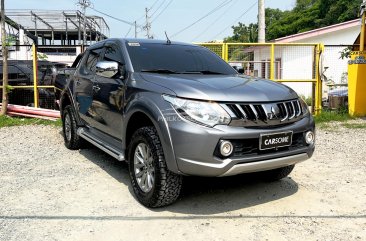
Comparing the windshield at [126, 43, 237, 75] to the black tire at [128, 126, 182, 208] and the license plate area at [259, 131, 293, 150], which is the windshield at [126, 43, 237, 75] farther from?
the license plate area at [259, 131, 293, 150]

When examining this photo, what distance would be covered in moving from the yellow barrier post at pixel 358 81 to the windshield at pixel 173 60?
5863 mm

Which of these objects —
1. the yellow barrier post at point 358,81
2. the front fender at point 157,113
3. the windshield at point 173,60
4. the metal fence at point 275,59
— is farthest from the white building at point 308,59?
the front fender at point 157,113

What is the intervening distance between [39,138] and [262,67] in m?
6.87

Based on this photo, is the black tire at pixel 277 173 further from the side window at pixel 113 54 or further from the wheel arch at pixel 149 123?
the side window at pixel 113 54

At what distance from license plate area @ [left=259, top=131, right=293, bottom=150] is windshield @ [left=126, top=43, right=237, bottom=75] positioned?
4.78 feet

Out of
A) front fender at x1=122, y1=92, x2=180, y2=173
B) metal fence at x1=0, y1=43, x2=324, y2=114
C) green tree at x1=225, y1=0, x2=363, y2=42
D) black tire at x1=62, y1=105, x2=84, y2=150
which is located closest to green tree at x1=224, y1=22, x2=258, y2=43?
green tree at x1=225, y1=0, x2=363, y2=42

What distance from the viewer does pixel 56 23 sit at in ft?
140

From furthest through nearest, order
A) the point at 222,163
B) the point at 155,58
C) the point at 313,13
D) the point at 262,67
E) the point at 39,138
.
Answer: the point at 313,13, the point at 262,67, the point at 39,138, the point at 155,58, the point at 222,163

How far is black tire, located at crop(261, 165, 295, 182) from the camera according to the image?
4852mm

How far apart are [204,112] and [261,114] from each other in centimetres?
57

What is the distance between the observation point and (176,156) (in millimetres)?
3691

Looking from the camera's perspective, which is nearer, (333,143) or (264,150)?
(264,150)

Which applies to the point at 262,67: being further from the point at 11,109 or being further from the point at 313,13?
the point at 313,13

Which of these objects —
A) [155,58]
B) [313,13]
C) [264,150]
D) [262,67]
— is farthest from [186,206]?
[313,13]
